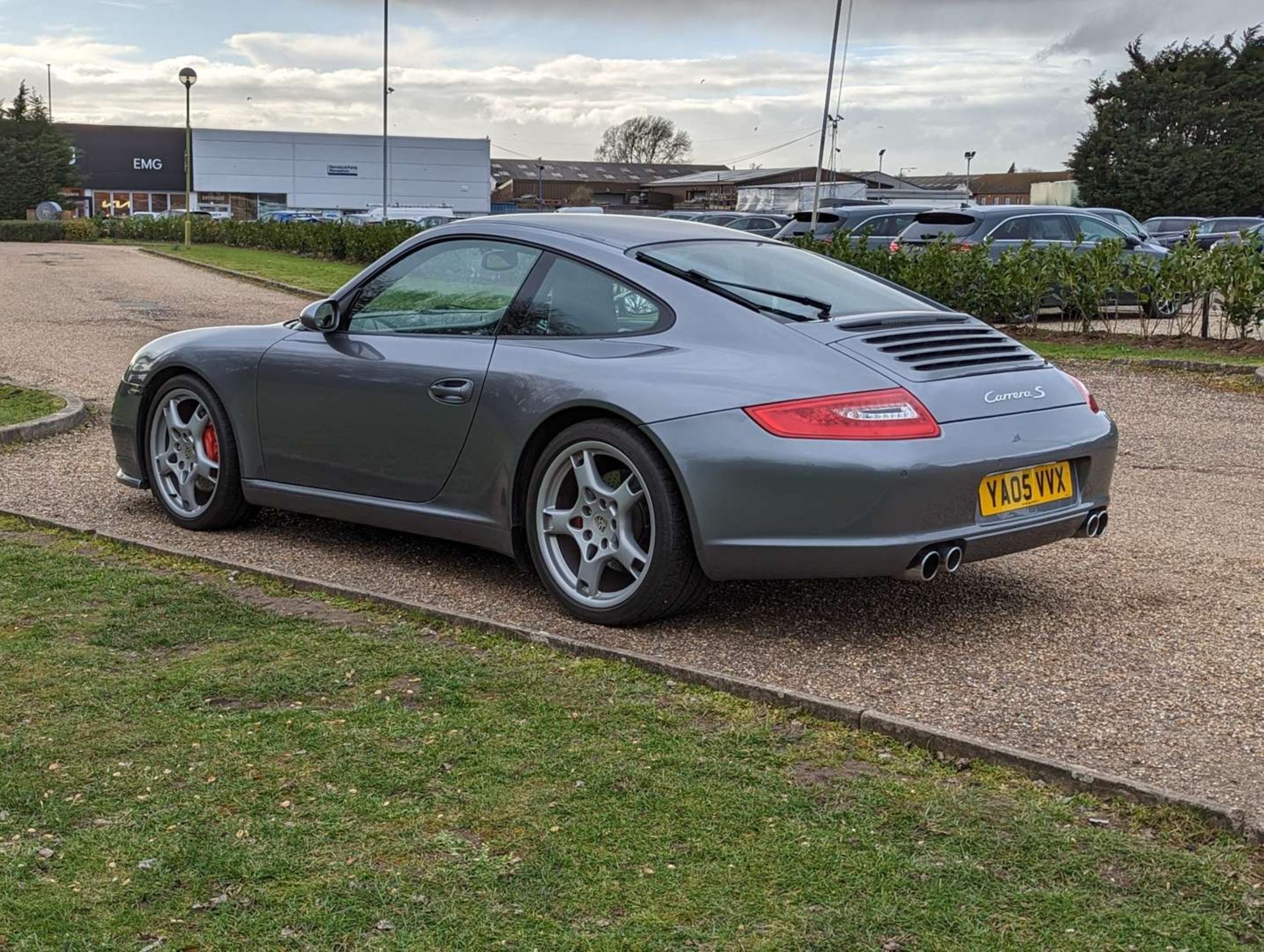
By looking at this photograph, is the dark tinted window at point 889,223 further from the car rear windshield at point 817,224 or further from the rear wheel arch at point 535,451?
the rear wheel arch at point 535,451

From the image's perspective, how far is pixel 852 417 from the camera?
4.44 m

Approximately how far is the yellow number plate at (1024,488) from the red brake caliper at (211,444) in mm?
3399

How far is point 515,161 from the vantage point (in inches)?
4609

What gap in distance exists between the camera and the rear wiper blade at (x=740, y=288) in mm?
Result: 4922

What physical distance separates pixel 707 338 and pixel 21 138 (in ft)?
247

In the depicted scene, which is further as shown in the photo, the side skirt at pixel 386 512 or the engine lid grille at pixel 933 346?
the side skirt at pixel 386 512

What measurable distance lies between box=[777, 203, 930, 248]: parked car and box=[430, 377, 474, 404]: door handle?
17241 mm

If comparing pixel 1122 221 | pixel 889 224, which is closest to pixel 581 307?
pixel 1122 221

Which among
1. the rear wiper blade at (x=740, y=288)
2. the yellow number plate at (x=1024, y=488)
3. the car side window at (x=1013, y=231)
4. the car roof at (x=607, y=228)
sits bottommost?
the yellow number plate at (x=1024, y=488)

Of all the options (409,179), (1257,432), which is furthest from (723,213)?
(409,179)

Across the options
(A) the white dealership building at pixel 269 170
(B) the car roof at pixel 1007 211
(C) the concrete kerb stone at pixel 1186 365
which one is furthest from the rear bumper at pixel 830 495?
(A) the white dealership building at pixel 269 170

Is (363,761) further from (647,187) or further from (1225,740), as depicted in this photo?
(647,187)

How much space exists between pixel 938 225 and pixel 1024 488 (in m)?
14.7

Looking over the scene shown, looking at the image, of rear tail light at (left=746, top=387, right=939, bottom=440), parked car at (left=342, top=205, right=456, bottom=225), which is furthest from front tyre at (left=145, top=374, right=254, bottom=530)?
parked car at (left=342, top=205, right=456, bottom=225)
